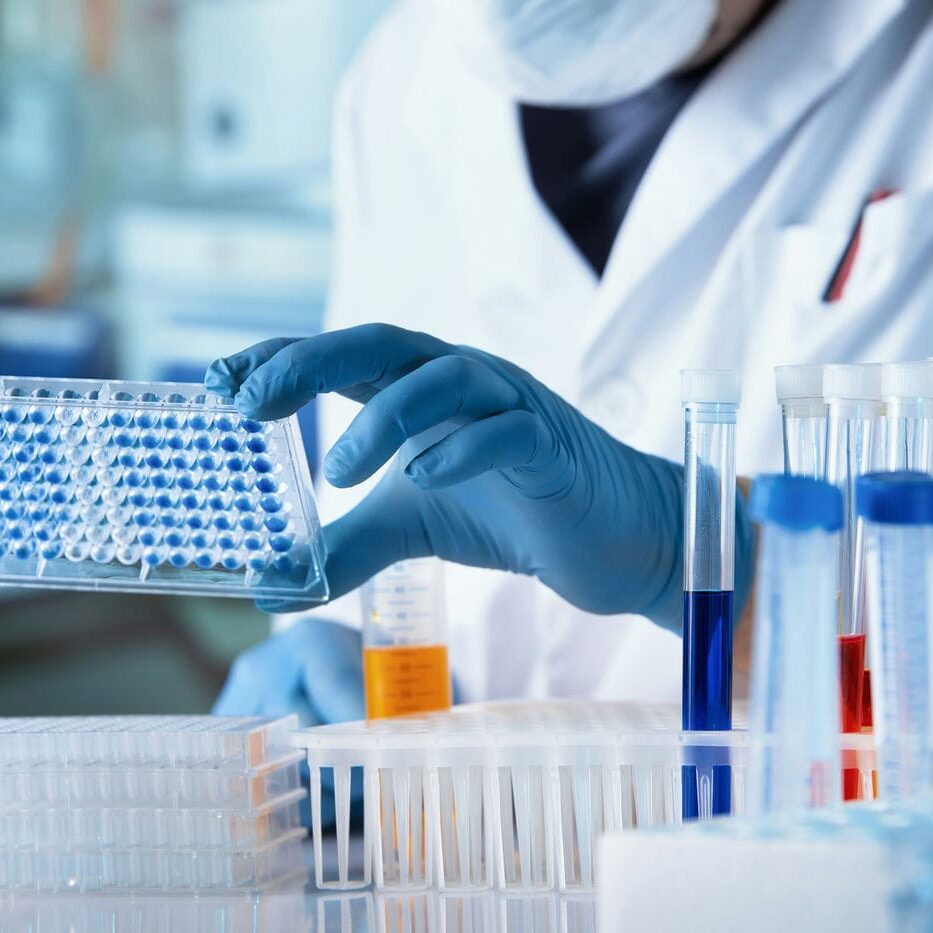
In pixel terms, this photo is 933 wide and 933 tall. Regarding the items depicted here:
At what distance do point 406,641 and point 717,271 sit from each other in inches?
24.6

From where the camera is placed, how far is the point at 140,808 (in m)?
0.93

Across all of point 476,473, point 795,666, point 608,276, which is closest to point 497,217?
point 608,276

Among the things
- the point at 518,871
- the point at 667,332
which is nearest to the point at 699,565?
the point at 518,871

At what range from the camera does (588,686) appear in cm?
157

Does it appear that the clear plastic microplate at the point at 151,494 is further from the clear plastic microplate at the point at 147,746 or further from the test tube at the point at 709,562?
the test tube at the point at 709,562

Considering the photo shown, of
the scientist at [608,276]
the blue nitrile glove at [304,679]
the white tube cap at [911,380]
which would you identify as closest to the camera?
the white tube cap at [911,380]

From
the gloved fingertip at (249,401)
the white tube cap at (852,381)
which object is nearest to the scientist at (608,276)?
the gloved fingertip at (249,401)

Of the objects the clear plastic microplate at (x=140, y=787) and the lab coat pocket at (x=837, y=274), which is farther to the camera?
the lab coat pocket at (x=837, y=274)

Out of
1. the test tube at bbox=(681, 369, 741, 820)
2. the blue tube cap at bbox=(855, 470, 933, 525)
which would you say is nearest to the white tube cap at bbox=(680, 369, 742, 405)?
the test tube at bbox=(681, 369, 741, 820)

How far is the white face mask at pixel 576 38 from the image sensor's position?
137 centimetres

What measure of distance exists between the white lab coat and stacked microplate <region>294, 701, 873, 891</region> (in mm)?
526

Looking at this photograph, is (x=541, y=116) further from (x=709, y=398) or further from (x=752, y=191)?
(x=709, y=398)

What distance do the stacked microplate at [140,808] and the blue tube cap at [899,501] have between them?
19.8 inches

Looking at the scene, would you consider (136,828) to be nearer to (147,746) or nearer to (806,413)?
(147,746)
